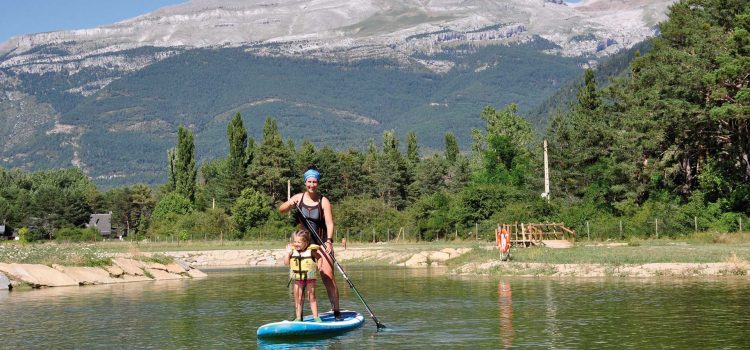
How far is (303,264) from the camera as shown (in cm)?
1988

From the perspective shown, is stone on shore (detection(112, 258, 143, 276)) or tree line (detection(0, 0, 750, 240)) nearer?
stone on shore (detection(112, 258, 143, 276))

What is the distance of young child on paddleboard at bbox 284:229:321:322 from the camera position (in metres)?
19.7

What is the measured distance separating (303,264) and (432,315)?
4650 mm

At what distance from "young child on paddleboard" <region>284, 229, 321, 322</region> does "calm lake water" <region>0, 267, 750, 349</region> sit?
995 millimetres

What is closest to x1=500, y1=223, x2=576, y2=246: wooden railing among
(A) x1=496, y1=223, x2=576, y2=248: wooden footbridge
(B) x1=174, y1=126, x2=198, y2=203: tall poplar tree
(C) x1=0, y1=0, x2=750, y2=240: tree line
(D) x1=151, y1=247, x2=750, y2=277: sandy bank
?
(A) x1=496, y1=223, x2=576, y2=248: wooden footbridge

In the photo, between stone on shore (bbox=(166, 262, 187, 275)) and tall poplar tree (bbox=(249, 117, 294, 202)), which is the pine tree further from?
stone on shore (bbox=(166, 262, 187, 275))

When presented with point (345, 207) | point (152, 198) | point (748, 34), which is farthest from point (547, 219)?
point (152, 198)

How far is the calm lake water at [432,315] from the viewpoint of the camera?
1888 centimetres

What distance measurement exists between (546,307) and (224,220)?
290 feet

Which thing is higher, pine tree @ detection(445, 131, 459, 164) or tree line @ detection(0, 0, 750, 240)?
pine tree @ detection(445, 131, 459, 164)

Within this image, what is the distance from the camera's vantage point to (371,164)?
156 meters

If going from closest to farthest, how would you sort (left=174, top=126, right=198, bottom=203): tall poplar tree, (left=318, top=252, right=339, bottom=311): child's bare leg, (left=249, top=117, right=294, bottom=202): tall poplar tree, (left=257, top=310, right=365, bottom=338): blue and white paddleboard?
1. (left=257, top=310, right=365, bottom=338): blue and white paddleboard
2. (left=318, top=252, right=339, bottom=311): child's bare leg
3. (left=249, top=117, right=294, bottom=202): tall poplar tree
4. (left=174, top=126, right=198, bottom=203): tall poplar tree

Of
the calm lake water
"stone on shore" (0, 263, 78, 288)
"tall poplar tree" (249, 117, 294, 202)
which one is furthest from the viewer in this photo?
"tall poplar tree" (249, 117, 294, 202)

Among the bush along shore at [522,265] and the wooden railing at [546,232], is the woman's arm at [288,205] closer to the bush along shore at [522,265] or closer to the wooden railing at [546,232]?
the bush along shore at [522,265]
